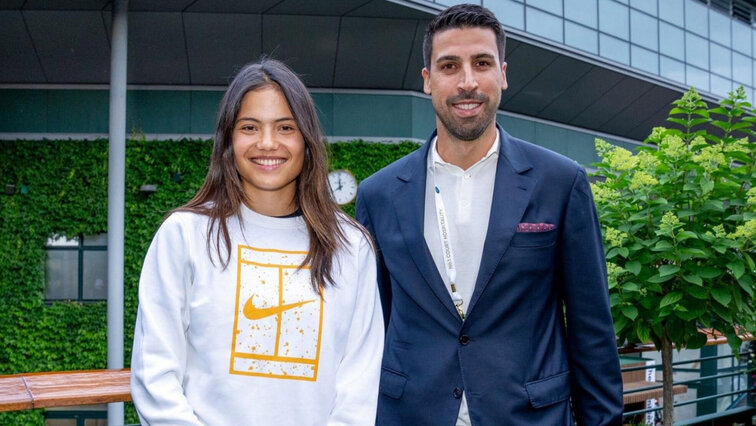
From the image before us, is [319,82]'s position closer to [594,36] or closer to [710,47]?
[594,36]

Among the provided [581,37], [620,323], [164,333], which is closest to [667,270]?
[620,323]

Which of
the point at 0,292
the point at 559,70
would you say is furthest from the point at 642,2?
the point at 0,292

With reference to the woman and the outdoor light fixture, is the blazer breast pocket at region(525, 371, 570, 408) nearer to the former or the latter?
the woman

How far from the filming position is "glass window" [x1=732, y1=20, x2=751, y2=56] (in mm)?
24812

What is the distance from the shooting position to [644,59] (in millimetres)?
20844

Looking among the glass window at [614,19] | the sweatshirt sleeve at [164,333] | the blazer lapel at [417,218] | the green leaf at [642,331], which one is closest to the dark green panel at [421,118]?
the glass window at [614,19]

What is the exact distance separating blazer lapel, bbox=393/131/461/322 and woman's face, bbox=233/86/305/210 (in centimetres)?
51

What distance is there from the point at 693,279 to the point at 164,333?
10.0ft

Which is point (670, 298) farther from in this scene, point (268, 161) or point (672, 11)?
point (672, 11)

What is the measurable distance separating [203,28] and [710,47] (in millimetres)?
15715

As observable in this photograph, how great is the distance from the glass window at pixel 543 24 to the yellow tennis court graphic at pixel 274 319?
16042mm

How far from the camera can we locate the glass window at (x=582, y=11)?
1870 cm

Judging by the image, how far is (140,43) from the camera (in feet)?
51.3

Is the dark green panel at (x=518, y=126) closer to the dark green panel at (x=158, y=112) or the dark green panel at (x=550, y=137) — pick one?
the dark green panel at (x=550, y=137)
